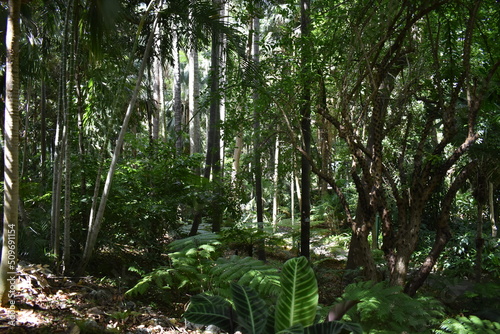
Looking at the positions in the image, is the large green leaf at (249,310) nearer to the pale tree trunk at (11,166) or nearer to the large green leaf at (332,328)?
the large green leaf at (332,328)

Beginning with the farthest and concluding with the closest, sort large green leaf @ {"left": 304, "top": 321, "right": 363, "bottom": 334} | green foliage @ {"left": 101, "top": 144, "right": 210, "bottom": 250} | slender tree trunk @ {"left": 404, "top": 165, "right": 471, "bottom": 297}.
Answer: green foliage @ {"left": 101, "top": 144, "right": 210, "bottom": 250}
slender tree trunk @ {"left": 404, "top": 165, "right": 471, "bottom": 297}
large green leaf @ {"left": 304, "top": 321, "right": 363, "bottom": 334}

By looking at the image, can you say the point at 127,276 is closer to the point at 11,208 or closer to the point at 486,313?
the point at 11,208

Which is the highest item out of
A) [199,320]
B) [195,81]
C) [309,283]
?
[195,81]

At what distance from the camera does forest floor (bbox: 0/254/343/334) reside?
3164 millimetres

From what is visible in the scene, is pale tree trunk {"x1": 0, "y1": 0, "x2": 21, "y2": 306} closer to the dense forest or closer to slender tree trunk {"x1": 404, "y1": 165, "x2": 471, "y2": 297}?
the dense forest

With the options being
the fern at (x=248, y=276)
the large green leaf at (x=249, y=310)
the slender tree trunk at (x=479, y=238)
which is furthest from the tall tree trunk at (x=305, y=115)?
the large green leaf at (x=249, y=310)

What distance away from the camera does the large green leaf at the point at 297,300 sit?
2615 mm

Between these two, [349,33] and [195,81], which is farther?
[195,81]

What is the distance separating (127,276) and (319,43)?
435 centimetres

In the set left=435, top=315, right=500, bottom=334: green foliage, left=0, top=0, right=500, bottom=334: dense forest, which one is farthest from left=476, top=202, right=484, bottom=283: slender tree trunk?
left=435, top=315, right=500, bottom=334: green foliage

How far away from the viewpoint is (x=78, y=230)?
568 centimetres

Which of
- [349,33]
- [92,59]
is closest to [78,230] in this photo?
[92,59]

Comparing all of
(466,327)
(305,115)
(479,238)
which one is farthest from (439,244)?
Answer: (305,115)

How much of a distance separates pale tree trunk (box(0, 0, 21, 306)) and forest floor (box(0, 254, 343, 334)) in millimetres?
281
